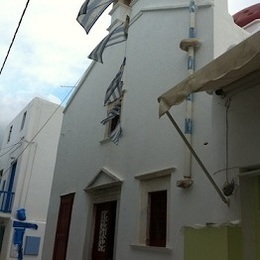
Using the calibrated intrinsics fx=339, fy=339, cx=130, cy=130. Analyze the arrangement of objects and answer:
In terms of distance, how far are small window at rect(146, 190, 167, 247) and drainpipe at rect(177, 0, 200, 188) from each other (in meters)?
0.80

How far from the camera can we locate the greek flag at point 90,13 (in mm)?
6879

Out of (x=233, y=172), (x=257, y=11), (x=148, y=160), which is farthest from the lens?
(x=257, y=11)

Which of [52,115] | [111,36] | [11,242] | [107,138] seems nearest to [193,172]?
[107,138]

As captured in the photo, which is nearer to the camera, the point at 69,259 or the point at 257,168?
the point at 257,168

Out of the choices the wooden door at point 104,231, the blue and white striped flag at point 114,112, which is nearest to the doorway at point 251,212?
the wooden door at point 104,231

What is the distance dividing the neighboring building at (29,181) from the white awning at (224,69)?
1380 centimetres

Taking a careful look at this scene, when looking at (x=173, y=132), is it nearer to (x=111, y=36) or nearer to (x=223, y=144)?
(x=223, y=144)

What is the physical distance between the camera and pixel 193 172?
5340 millimetres

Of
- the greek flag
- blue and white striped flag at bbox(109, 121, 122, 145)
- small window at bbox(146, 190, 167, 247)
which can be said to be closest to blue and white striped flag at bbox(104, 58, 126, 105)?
blue and white striped flag at bbox(109, 121, 122, 145)

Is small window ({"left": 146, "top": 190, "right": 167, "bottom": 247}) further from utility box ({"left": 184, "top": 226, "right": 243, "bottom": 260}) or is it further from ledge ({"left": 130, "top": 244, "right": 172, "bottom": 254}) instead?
utility box ({"left": 184, "top": 226, "right": 243, "bottom": 260})

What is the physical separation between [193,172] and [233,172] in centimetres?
112

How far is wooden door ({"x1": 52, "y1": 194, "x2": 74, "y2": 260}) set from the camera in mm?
8837

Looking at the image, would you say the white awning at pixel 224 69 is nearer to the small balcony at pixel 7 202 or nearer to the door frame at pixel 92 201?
the door frame at pixel 92 201

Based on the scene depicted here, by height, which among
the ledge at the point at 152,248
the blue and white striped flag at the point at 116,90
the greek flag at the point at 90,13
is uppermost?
the greek flag at the point at 90,13
